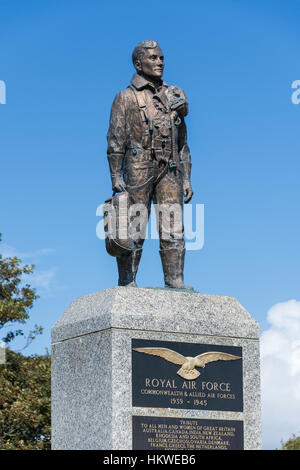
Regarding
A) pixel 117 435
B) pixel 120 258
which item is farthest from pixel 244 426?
pixel 120 258

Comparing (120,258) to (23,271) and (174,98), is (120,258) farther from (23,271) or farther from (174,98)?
(23,271)

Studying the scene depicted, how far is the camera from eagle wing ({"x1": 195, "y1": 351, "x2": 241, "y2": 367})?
12.7 metres

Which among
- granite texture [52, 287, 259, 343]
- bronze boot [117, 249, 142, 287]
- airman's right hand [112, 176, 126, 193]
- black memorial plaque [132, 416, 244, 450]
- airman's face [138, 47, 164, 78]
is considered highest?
airman's face [138, 47, 164, 78]

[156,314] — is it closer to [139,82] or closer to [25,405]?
[139,82]

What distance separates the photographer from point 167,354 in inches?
491

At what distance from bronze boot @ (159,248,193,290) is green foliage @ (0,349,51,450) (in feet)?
42.7

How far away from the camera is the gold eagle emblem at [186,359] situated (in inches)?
489

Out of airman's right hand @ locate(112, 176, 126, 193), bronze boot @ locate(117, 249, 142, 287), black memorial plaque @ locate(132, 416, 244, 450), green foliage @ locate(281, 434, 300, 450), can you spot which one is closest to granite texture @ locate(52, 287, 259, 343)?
bronze boot @ locate(117, 249, 142, 287)

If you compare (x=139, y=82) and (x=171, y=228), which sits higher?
(x=139, y=82)

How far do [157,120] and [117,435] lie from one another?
407 cm

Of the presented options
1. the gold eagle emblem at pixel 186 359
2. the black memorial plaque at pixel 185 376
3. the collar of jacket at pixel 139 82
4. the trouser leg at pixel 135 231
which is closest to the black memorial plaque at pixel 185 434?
the black memorial plaque at pixel 185 376

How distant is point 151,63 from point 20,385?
51.6 ft

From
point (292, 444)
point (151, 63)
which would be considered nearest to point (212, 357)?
point (151, 63)

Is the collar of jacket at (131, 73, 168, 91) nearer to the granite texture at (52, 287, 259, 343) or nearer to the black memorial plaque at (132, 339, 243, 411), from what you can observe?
the granite texture at (52, 287, 259, 343)
